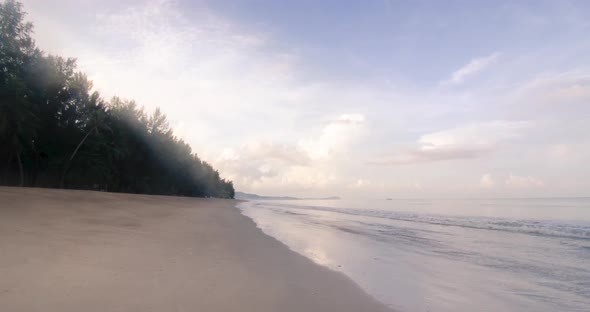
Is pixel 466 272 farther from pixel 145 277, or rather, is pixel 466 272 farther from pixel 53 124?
pixel 53 124

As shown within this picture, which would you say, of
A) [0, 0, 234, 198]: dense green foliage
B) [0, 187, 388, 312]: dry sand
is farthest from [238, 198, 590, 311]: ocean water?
[0, 0, 234, 198]: dense green foliage

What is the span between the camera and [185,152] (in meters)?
74.3

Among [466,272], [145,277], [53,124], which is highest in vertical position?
[53,124]

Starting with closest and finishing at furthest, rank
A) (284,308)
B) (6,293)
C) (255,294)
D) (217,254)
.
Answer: (6,293), (284,308), (255,294), (217,254)

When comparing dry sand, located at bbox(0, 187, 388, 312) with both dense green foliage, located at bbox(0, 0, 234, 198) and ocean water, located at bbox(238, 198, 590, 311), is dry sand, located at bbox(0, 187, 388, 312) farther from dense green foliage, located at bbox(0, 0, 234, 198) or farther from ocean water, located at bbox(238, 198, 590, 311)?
dense green foliage, located at bbox(0, 0, 234, 198)

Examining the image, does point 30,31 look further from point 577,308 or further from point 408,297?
point 577,308

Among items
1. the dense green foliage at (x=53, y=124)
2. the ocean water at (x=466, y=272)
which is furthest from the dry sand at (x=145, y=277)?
the dense green foliage at (x=53, y=124)

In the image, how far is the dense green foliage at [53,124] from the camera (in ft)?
91.9

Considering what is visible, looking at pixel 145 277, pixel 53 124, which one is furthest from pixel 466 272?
pixel 53 124

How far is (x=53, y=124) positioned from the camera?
3384 cm

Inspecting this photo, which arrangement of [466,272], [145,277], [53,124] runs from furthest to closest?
[53,124] < [466,272] < [145,277]

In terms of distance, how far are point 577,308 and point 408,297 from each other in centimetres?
330

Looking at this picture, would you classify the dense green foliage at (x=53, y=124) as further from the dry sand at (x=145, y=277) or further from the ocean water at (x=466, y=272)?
the ocean water at (x=466, y=272)

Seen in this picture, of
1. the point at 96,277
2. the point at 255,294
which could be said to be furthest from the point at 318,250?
the point at 96,277
